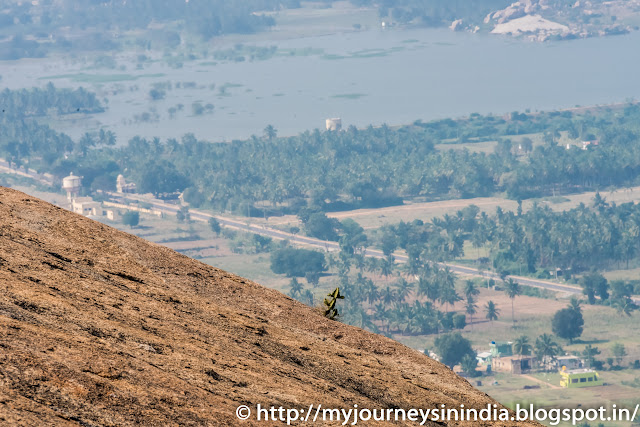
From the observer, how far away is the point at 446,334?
396ft

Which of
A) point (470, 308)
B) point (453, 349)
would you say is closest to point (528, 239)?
point (470, 308)

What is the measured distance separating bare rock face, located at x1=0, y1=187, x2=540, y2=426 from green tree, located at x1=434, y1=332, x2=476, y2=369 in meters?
98.9

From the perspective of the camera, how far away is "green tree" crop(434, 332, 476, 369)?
114m

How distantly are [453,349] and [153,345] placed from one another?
10528 cm

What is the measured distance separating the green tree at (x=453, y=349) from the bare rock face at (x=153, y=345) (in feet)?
324

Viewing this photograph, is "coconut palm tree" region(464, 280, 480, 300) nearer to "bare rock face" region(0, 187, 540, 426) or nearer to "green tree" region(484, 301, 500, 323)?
"green tree" region(484, 301, 500, 323)

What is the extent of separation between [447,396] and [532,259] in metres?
149

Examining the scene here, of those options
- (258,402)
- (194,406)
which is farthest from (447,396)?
(194,406)

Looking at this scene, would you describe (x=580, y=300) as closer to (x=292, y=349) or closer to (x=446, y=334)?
(x=446, y=334)

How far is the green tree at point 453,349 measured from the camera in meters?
114

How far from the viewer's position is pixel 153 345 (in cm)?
1215

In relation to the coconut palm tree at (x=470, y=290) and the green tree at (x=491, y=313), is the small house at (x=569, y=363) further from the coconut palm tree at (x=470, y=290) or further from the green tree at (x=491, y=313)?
the coconut palm tree at (x=470, y=290)

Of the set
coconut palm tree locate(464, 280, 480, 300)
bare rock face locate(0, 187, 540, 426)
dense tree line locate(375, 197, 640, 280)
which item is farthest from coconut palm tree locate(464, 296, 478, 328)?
bare rock face locate(0, 187, 540, 426)

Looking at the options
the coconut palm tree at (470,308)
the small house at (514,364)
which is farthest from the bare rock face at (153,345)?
the coconut palm tree at (470,308)
